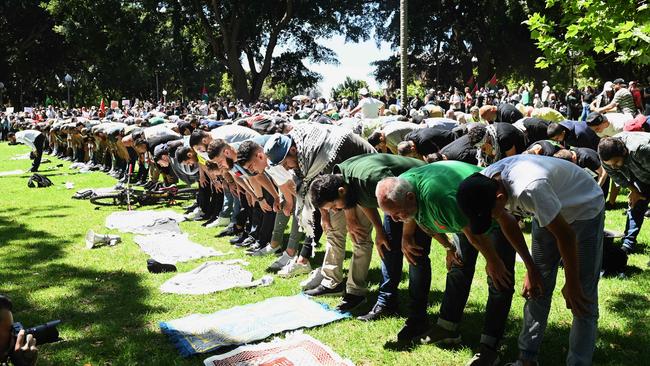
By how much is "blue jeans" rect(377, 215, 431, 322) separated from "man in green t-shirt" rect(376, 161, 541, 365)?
0.48 feet

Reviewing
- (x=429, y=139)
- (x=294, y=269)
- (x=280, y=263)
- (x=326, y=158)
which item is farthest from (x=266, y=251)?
(x=429, y=139)

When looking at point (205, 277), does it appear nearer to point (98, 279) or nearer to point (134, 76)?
point (98, 279)

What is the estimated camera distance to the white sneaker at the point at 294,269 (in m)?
6.72

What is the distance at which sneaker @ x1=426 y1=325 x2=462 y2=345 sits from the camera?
4586 mm

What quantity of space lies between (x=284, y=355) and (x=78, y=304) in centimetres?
268

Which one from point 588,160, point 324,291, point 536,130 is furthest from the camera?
point 536,130

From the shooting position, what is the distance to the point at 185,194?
12.6 metres

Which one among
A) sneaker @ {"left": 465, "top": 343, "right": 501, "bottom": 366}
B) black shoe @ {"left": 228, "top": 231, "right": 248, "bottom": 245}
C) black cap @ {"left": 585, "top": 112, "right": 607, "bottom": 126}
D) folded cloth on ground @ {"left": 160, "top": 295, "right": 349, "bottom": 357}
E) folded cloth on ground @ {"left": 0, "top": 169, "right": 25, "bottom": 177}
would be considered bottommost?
folded cloth on ground @ {"left": 0, "top": 169, "right": 25, "bottom": 177}

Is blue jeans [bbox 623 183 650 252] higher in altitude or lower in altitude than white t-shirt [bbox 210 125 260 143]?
lower

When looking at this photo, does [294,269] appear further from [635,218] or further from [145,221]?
[145,221]

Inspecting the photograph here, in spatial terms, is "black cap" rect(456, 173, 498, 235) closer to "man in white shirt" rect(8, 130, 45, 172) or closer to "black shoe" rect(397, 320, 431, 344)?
"black shoe" rect(397, 320, 431, 344)

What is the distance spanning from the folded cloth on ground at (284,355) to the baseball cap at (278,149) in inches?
80.5

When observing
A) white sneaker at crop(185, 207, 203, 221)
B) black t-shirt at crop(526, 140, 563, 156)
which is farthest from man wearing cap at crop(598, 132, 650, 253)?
white sneaker at crop(185, 207, 203, 221)

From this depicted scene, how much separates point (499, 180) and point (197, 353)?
2.78 metres
